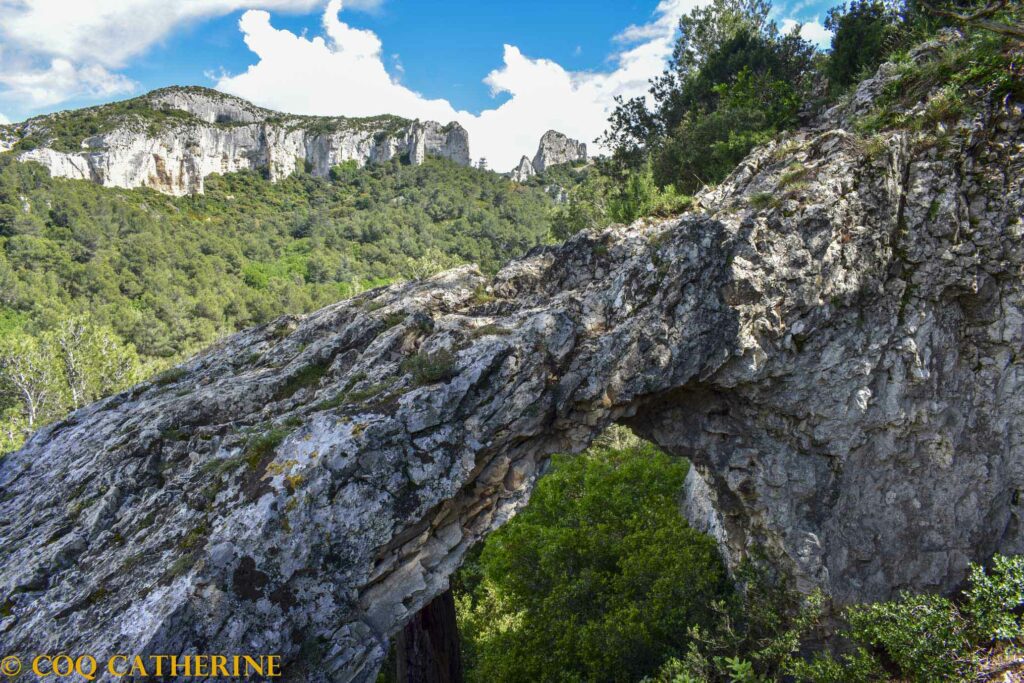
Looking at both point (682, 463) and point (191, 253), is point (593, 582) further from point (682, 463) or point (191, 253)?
point (191, 253)

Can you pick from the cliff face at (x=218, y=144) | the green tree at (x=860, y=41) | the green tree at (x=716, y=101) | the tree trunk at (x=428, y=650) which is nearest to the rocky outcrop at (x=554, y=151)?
the cliff face at (x=218, y=144)

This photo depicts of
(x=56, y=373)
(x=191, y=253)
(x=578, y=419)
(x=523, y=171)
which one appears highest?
(x=523, y=171)

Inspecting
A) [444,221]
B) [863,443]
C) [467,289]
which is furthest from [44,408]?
[444,221]

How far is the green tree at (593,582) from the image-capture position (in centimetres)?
893

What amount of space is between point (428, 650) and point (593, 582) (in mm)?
3389

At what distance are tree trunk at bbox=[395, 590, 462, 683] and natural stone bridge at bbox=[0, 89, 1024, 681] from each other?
12.5 feet

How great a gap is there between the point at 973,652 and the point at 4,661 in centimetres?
1016

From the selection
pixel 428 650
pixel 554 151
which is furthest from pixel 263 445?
pixel 554 151

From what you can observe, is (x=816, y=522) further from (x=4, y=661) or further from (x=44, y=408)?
(x=44, y=408)

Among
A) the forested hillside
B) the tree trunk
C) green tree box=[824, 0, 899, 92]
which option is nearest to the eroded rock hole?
the tree trunk

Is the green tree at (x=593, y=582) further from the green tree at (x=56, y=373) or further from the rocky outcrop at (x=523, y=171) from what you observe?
the rocky outcrop at (x=523, y=171)

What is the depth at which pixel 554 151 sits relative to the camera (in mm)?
136500

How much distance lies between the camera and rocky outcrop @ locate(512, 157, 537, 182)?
129 metres

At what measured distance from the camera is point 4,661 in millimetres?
4668
